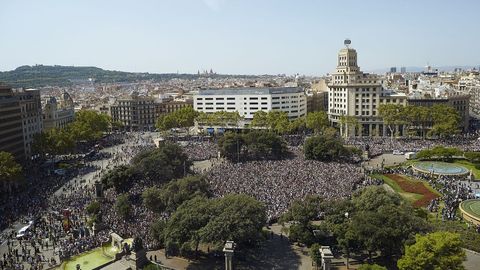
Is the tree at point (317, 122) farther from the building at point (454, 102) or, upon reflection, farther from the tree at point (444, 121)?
the tree at point (444, 121)

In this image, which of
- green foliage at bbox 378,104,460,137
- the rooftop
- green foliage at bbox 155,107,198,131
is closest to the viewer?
green foliage at bbox 378,104,460,137

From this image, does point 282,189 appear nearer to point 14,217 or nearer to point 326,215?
point 326,215

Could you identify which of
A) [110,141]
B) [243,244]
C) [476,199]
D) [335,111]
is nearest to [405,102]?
[335,111]

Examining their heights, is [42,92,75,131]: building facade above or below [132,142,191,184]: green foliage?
above

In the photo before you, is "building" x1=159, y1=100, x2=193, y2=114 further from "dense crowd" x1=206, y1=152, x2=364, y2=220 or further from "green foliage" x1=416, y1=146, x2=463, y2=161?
"green foliage" x1=416, y1=146, x2=463, y2=161

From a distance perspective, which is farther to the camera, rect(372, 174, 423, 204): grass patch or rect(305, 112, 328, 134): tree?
rect(305, 112, 328, 134): tree

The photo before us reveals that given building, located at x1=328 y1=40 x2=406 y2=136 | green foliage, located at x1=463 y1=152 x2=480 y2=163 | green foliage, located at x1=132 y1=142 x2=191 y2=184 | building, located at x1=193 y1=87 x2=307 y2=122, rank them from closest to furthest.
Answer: green foliage, located at x1=132 y1=142 x2=191 y2=184, green foliage, located at x1=463 y1=152 x2=480 y2=163, building, located at x1=328 y1=40 x2=406 y2=136, building, located at x1=193 y1=87 x2=307 y2=122

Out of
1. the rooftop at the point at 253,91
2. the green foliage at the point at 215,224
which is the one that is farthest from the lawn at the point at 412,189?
the rooftop at the point at 253,91

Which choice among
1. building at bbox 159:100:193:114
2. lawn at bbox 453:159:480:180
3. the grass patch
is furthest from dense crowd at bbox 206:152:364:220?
building at bbox 159:100:193:114

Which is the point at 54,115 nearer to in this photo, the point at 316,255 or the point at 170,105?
the point at 170,105
